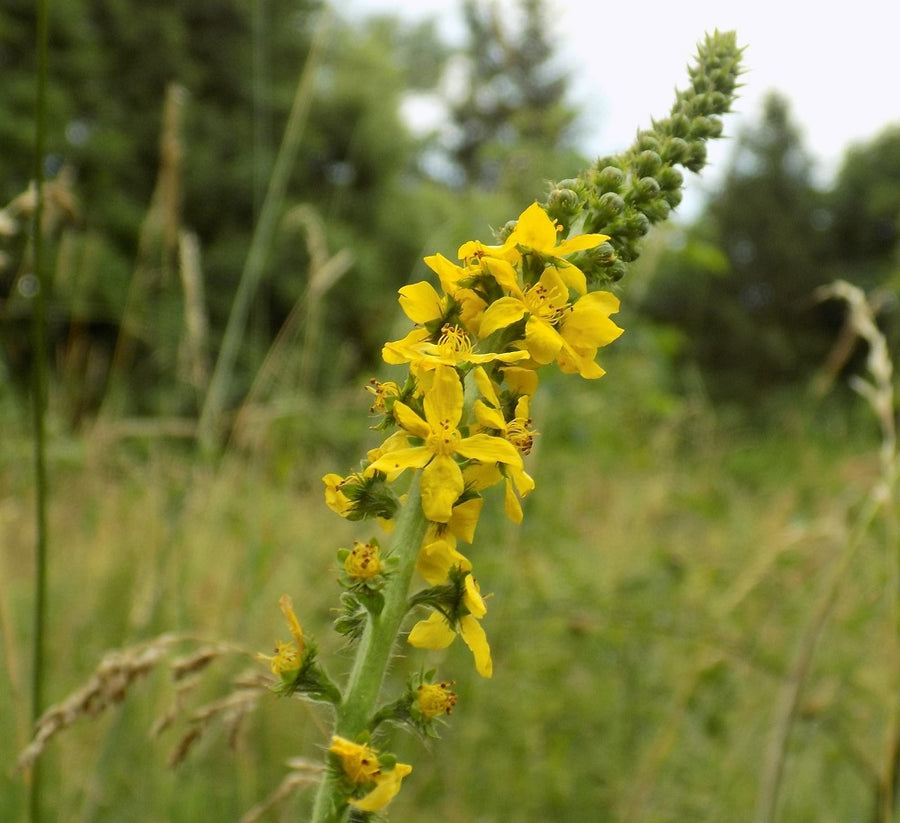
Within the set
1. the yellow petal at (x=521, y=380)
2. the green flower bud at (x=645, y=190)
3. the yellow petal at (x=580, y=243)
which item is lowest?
the yellow petal at (x=521, y=380)

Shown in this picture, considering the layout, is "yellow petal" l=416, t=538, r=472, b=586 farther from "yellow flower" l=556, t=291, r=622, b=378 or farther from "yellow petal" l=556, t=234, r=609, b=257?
"yellow petal" l=556, t=234, r=609, b=257

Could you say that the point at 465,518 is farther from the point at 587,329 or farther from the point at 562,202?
the point at 562,202

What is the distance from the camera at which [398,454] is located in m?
1.27

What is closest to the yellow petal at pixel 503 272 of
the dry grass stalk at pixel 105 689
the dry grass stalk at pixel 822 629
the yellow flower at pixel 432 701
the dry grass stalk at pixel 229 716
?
the yellow flower at pixel 432 701

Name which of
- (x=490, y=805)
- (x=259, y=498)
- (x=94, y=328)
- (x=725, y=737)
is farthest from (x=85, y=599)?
(x=94, y=328)

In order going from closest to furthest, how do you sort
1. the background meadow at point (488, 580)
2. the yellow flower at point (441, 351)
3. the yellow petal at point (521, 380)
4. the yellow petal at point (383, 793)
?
the yellow petal at point (383, 793) → the yellow flower at point (441, 351) → the yellow petal at point (521, 380) → the background meadow at point (488, 580)

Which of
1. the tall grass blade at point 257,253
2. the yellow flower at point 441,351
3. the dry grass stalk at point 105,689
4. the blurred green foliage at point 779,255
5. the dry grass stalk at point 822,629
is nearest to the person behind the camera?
the yellow flower at point 441,351

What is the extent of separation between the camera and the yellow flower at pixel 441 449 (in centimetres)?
125

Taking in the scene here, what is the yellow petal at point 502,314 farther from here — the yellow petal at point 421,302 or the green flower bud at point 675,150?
the green flower bud at point 675,150

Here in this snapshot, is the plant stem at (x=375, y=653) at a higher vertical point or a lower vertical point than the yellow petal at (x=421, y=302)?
lower

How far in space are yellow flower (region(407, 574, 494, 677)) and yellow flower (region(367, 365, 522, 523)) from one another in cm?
13

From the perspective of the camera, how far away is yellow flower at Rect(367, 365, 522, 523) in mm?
1247

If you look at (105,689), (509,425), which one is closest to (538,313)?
(509,425)

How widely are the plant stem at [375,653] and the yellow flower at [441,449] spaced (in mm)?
78
